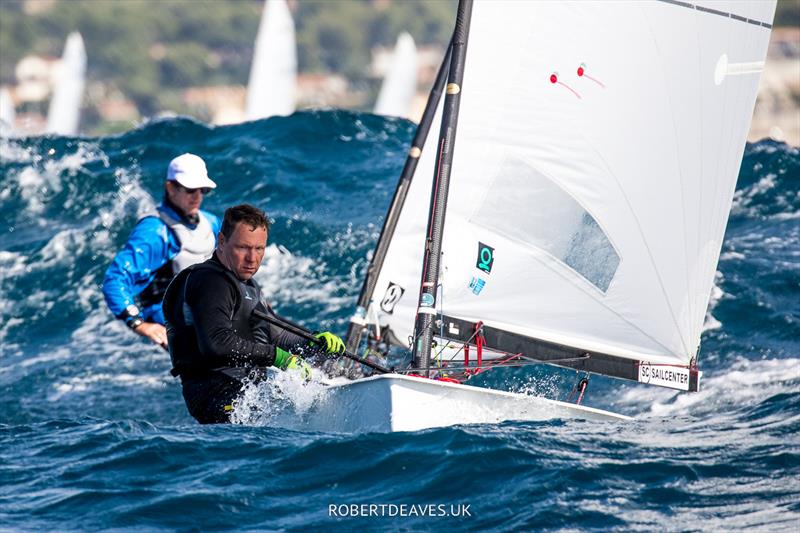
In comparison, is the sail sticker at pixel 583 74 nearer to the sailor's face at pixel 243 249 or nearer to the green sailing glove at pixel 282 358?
the sailor's face at pixel 243 249

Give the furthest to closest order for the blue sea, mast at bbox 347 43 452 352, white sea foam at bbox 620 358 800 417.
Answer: mast at bbox 347 43 452 352 < white sea foam at bbox 620 358 800 417 < the blue sea

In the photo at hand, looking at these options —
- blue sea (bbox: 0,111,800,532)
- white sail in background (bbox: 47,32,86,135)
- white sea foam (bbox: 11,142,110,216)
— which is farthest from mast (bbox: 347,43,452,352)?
white sail in background (bbox: 47,32,86,135)

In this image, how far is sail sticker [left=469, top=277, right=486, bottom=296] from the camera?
263 inches

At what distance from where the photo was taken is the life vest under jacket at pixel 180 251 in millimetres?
7297

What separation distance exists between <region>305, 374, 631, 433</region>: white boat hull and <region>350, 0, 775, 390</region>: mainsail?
0.73m

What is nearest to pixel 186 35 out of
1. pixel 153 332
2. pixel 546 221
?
pixel 153 332

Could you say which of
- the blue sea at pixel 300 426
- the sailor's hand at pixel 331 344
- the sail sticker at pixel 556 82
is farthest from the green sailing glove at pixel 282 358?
the sail sticker at pixel 556 82

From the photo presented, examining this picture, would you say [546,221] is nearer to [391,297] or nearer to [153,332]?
[391,297]

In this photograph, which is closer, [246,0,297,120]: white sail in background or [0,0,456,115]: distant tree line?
[246,0,297,120]: white sail in background

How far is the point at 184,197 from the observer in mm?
7262

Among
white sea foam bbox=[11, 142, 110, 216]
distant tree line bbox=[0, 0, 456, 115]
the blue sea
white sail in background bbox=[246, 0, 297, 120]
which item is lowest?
the blue sea

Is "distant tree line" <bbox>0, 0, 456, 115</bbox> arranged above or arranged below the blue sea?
above

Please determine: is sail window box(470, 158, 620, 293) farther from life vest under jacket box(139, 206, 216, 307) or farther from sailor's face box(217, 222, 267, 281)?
life vest under jacket box(139, 206, 216, 307)

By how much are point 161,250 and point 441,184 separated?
5.70ft
